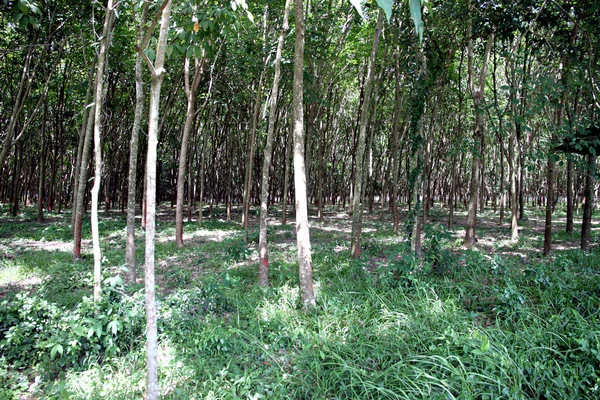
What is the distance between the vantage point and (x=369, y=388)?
2.76 metres

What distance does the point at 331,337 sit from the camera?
354 centimetres

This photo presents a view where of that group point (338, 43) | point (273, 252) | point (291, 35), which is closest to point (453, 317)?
point (273, 252)

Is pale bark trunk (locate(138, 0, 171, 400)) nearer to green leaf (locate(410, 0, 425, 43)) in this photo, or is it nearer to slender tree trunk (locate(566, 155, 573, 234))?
green leaf (locate(410, 0, 425, 43))

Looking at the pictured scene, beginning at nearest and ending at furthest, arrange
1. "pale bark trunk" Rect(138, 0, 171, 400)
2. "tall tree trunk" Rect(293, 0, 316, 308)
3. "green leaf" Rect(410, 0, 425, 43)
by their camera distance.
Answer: "green leaf" Rect(410, 0, 425, 43) < "pale bark trunk" Rect(138, 0, 171, 400) < "tall tree trunk" Rect(293, 0, 316, 308)

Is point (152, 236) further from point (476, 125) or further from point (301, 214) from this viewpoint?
point (476, 125)

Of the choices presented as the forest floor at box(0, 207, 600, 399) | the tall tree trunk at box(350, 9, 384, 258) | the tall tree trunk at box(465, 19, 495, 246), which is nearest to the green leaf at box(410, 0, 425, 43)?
the forest floor at box(0, 207, 600, 399)

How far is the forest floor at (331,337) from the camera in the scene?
2.82m

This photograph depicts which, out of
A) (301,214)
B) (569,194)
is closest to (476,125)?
(569,194)

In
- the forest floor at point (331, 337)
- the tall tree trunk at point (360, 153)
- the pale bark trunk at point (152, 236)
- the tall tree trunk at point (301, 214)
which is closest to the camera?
the pale bark trunk at point (152, 236)

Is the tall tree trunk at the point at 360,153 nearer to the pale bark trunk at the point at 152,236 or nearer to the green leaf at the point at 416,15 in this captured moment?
the pale bark trunk at the point at 152,236

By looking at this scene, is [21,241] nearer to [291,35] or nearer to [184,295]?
[184,295]

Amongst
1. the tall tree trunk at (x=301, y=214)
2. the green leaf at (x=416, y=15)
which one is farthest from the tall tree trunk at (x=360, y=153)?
the green leaf at (x=416, y=15)

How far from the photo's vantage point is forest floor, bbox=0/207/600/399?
111 inches

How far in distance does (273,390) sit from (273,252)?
4977 millimetres
